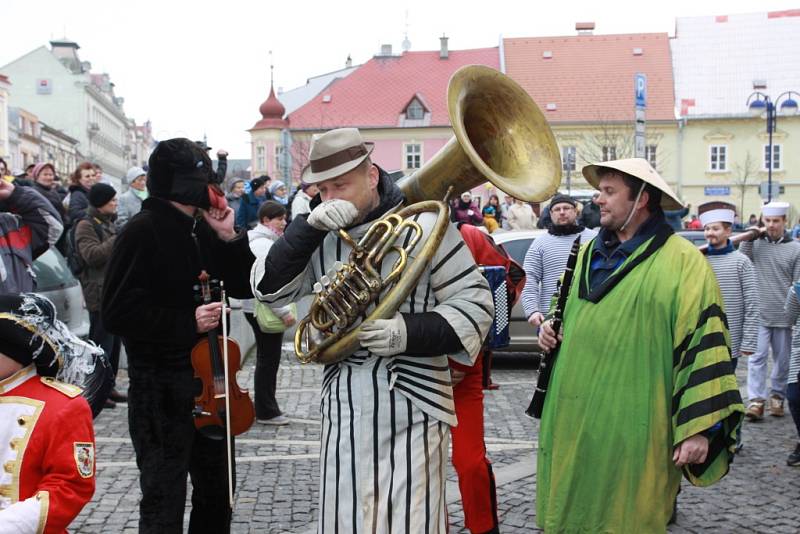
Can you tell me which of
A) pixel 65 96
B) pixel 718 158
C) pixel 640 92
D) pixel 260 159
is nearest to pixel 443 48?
pixel 260 159

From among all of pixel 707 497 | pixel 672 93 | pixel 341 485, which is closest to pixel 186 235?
pixel 341 485

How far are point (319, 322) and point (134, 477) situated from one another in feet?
11.4

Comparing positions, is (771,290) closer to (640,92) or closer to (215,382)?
(640,92)

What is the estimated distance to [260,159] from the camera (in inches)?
2477

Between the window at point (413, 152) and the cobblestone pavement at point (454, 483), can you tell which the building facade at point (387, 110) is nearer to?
the window at point (413, 152)

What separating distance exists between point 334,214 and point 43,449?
49.5 inches

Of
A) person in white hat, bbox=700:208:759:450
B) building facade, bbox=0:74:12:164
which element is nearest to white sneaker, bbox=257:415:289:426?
person in white hat, bbox=700:208:759:450

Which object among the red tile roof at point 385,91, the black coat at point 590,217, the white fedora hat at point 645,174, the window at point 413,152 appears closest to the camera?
the white fedora hat at point 645,174

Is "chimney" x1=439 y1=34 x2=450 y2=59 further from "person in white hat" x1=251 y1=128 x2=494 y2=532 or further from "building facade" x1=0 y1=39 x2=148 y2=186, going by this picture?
"person in white hat" x1=251 y1=128 x2=494 y2=532

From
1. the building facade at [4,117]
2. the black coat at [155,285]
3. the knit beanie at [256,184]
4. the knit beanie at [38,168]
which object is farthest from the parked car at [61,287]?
the building facade at [4,117]

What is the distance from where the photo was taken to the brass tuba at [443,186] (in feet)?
11.3

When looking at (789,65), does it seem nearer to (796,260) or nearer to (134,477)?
(796,260)

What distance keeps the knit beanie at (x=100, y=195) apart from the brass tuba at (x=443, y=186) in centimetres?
527

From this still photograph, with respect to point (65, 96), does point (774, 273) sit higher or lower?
lower
